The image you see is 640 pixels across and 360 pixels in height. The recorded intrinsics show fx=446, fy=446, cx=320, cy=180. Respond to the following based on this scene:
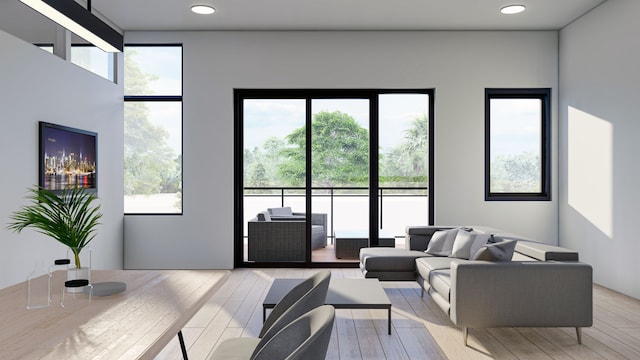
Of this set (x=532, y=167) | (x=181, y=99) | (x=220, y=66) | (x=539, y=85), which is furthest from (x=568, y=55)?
(x=181, y=99)

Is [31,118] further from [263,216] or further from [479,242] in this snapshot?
[479,242]

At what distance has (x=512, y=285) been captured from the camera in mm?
3070

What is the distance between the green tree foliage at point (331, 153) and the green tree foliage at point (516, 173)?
1.69m

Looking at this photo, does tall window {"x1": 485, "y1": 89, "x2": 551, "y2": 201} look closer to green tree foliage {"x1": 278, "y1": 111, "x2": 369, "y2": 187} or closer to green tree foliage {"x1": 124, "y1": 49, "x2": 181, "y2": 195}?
green tree foliage {"x1": 278, "y1": 111, "x2": 369, "y2": 187}

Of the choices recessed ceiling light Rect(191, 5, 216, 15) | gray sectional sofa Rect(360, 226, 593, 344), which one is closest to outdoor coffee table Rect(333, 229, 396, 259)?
gray sectional sofa Rect(360, 226, 593, 344)

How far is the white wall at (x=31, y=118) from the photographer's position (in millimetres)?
3510

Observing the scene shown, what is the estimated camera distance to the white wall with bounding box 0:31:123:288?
3.51 m

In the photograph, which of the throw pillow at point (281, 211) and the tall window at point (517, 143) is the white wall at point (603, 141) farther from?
the throw pillow at point (281, 211)

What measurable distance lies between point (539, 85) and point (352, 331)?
416cm

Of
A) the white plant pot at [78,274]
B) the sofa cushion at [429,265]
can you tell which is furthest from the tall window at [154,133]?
the white plant pot at [78,274]

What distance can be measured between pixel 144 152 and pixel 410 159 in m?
3.48

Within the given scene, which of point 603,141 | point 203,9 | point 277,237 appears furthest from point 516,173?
point 203,9

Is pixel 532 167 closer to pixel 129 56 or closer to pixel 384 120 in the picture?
pixel 384 120

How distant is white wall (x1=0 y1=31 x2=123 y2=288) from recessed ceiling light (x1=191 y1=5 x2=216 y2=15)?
4.38 ft
